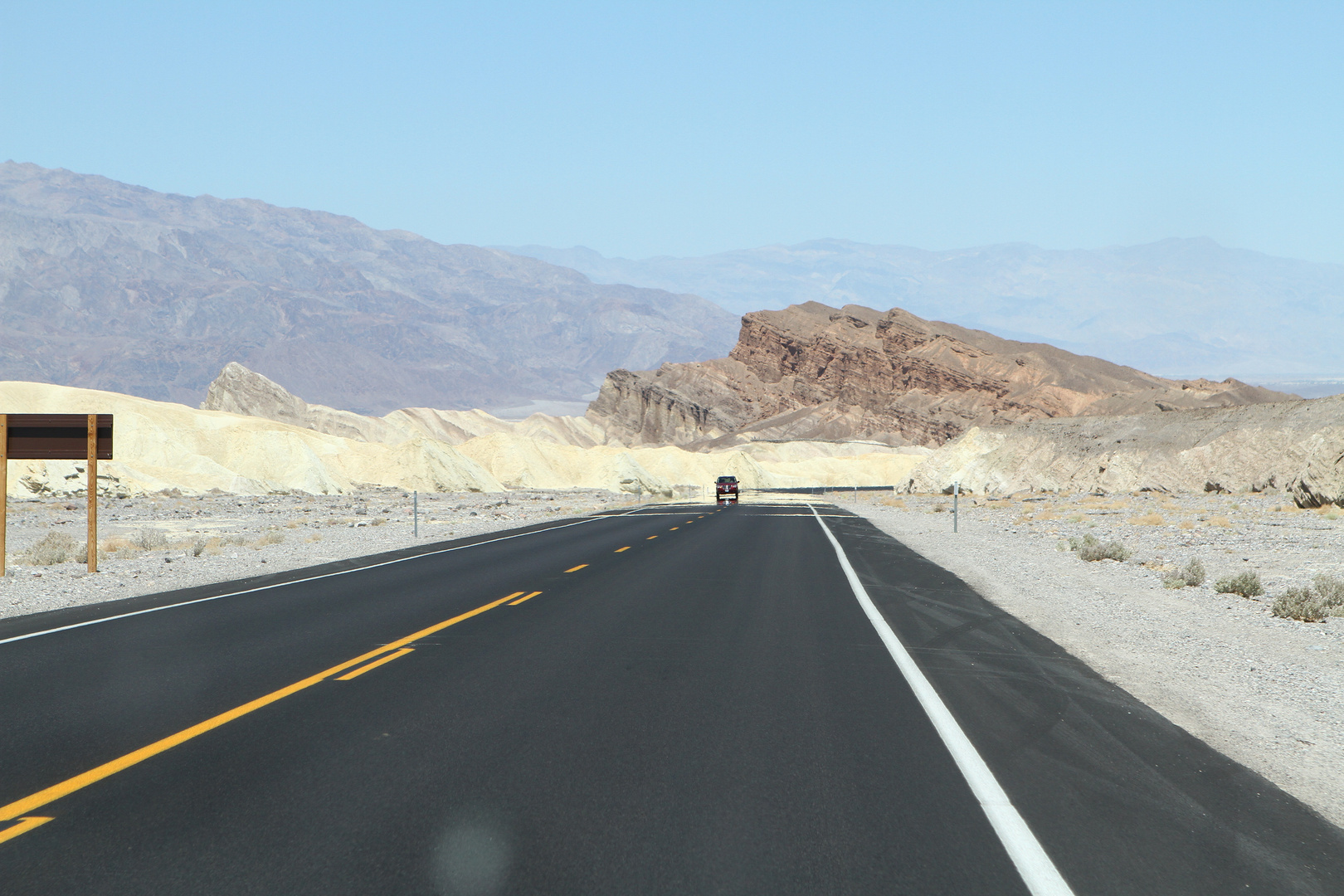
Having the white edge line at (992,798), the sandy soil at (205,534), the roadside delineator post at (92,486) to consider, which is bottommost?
the sandy soil at (205,534)

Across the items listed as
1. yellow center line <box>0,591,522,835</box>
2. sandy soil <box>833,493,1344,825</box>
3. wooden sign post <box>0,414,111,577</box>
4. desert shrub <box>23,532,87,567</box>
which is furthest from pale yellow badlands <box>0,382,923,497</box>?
yellow center line <box>0,591,522,835</box>

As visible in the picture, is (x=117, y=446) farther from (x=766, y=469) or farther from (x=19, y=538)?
(x=766, y=469)

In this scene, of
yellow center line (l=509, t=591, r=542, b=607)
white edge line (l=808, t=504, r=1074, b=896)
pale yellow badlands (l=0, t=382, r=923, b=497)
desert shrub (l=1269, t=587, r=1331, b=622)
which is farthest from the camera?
pale yellow badlands (l=0, t=382, r=923, b=497)

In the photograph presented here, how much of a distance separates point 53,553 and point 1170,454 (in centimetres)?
5503

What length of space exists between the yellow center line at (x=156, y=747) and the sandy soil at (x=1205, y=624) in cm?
625

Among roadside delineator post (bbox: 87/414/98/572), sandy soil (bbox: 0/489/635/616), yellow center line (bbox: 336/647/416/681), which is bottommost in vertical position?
sandy soil (bbox: 0/489/635/616)

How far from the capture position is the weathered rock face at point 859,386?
140 m

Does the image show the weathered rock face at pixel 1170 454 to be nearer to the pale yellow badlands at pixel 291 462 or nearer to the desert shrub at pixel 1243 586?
the pale yellow badlands at pixel 291 462

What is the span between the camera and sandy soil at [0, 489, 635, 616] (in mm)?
16094

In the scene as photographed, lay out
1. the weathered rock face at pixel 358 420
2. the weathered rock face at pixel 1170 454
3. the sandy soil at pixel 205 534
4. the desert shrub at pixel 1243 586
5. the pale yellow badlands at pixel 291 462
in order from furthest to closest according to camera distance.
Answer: the weathered rock face at pixel 358 420
the pale yellow badlands at pixel 291 462
the weathered rock face at pixel 1170 454
the sandy soil at pixel 205 534
the desert shrub at pixel 1243 586

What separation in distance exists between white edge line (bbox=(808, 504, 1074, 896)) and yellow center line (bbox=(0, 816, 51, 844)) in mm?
4343

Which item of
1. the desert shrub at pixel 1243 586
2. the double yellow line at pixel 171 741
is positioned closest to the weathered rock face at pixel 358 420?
the desert shrub at pixel 1243 586

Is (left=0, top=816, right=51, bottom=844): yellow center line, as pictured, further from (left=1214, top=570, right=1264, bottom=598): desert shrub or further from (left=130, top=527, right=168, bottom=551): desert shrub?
(left=130, top=527, right=168, bottom=551): desert shrub

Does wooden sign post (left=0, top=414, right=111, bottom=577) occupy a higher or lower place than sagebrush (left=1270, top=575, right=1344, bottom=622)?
higher
